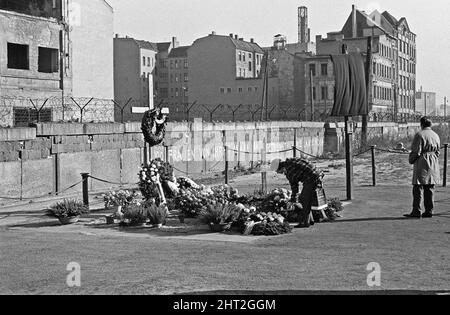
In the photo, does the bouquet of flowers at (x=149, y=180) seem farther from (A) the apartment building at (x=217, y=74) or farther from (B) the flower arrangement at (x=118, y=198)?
(A) the apartment building at (x=217, y=74)

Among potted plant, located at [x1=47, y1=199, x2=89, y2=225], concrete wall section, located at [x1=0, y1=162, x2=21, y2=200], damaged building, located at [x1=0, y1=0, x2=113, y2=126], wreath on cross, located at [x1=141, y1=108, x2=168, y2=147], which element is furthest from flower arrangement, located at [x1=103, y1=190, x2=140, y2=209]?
damaged building, located at [x1=0, y1=0, x2=113, y2=126]

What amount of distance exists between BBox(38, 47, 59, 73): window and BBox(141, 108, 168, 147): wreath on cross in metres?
30.3

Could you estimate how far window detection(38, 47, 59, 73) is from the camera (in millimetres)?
46719

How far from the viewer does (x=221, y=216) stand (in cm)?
1405

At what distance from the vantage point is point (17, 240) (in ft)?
43.8

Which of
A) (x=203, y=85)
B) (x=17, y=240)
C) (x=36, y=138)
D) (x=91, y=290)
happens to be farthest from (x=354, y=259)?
(x=203, y=85)

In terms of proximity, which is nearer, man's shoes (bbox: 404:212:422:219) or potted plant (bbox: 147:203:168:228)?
potted plant (bbox: 147:203:168:228)

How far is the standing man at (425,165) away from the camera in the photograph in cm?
1505

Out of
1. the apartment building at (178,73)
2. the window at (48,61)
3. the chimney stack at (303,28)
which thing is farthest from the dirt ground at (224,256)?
the apartment building at (178,73)

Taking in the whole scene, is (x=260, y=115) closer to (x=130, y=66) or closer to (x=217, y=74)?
(x=217, y=74)

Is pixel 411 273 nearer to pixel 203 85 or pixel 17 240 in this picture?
pixel 17 240

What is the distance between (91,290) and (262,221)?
6000 millimetres

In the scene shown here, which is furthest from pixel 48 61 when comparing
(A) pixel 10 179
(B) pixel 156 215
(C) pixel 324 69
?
(C) pixel 324 69

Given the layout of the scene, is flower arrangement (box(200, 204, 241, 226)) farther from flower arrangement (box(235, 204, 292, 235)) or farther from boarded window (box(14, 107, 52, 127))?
boarded window (box(14, 107, 52, 127))
